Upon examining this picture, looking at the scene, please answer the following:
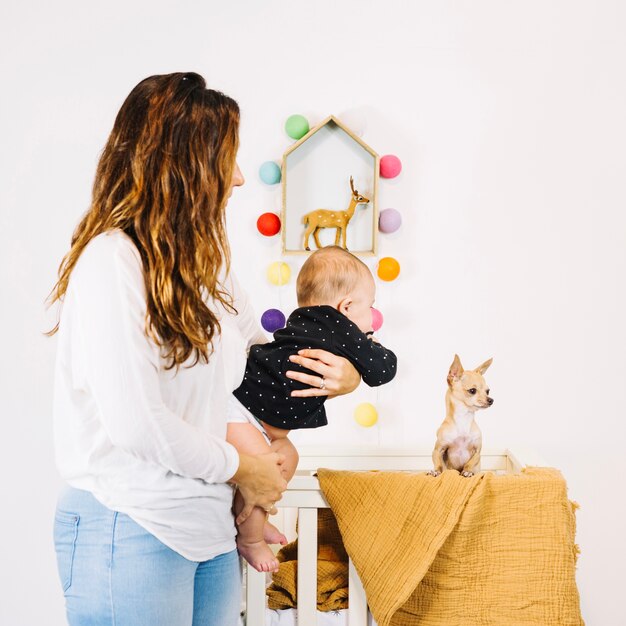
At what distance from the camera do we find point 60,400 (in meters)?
1.00

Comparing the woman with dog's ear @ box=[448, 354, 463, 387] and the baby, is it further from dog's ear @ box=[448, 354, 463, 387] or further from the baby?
dog's ear @ box=[448, 354, 463, 387]

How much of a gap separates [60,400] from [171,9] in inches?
61.3

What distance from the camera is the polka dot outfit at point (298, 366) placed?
54.4 inches

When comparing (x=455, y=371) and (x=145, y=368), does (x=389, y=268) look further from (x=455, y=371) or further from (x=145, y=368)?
(x=145, y=368)

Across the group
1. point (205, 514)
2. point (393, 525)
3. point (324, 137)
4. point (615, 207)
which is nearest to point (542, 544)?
point (393, 525)

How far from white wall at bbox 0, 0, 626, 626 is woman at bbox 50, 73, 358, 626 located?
3.88ft

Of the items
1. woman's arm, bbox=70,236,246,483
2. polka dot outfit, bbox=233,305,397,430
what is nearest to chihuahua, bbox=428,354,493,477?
polka dot outfit, bbox=233,305,397,430

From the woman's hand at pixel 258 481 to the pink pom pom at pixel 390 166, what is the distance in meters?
1.15

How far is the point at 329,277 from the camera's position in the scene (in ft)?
4.99

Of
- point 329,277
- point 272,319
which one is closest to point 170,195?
point 329,277

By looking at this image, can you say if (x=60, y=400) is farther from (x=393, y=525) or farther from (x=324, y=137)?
(x=324, y=137)

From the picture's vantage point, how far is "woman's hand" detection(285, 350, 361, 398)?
1358 millimetres

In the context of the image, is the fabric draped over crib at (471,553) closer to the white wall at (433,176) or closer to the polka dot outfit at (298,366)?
the polka dot outfit at (298,366)

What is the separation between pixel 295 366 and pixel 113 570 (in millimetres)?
528
